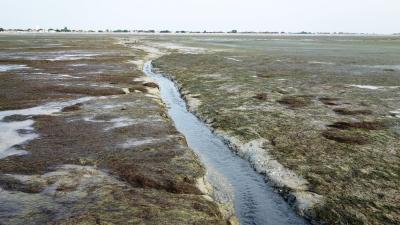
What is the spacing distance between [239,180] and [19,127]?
1094 cm

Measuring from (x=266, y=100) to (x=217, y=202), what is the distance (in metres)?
15.3

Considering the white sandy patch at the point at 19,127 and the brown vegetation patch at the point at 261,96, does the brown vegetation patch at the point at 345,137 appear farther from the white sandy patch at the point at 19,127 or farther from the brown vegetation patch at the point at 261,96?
the white sandy patch at the point at 19,127

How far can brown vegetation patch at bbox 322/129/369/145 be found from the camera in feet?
57.9

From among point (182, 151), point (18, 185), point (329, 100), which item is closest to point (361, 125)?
point (329, 100)

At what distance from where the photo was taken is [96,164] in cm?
1459

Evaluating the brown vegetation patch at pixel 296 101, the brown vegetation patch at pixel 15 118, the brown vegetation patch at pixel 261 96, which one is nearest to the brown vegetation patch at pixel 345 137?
the brown vegetation patch at pixel 296 101

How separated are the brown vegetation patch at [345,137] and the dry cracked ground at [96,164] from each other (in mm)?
6308

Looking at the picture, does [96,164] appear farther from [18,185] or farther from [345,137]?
[345,137]

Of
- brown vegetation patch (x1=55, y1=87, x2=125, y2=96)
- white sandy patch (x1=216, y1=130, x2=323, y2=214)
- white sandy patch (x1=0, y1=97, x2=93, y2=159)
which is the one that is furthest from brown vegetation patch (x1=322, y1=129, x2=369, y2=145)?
brown vegetation patch (x1=55, y1=87, x2=125, y2=96)

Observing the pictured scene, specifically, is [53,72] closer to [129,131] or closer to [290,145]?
[129,131]

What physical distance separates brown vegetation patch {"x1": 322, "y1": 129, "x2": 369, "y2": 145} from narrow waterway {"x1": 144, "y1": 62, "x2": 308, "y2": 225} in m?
4.41

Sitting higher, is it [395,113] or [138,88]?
[395,113]

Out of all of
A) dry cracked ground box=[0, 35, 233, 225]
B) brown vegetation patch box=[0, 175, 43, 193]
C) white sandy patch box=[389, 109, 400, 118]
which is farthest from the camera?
white sandy patch box=[389, 109, 400, 118]

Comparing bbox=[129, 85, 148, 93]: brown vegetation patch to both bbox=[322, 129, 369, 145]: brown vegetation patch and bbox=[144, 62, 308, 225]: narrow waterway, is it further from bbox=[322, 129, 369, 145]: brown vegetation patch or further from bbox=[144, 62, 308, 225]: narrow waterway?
bbox=[322, 129, 369, 145]: brown vegetation patch
